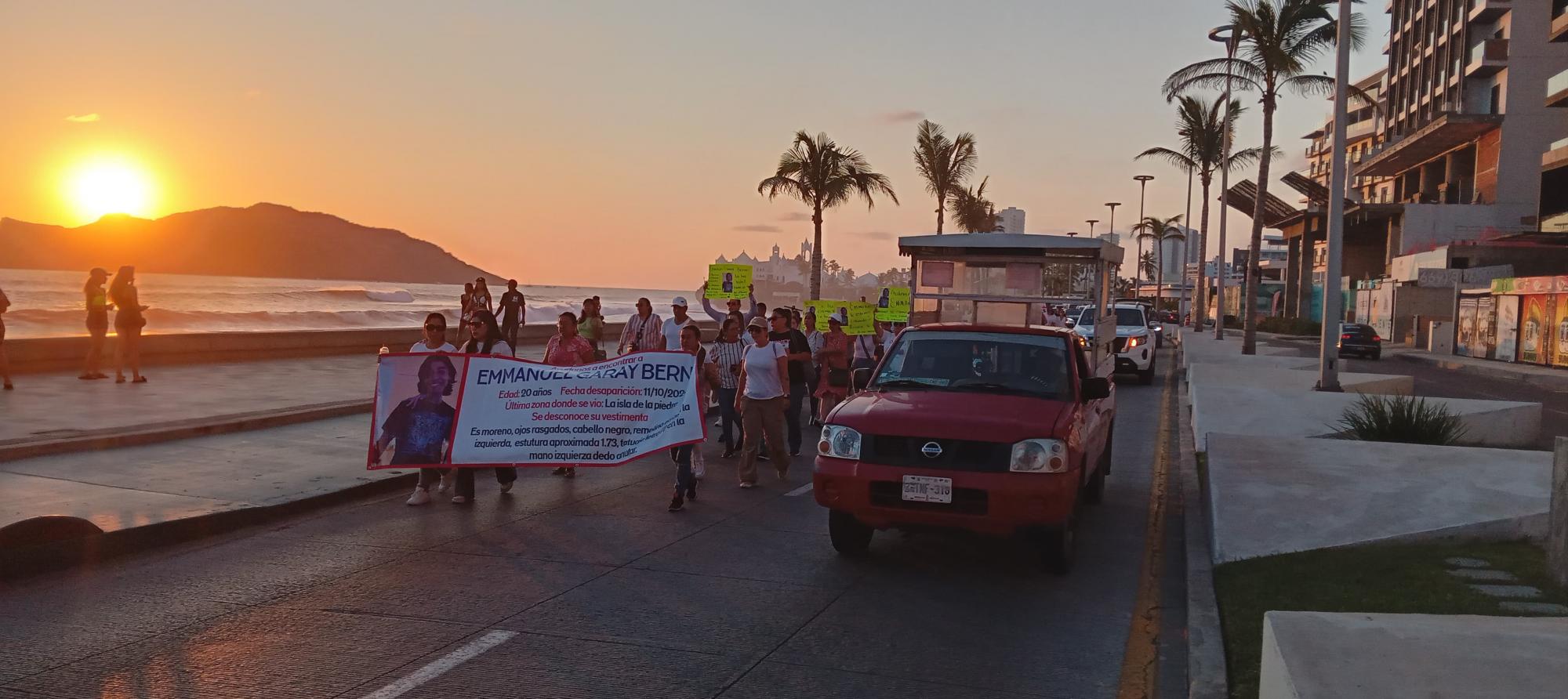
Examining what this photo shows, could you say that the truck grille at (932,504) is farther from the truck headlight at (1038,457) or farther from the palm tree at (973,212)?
the palm tree at (973,212)

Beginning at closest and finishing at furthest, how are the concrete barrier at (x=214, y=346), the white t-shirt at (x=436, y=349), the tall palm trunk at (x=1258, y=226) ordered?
1. the white t-shirt at (x=436, y=349)
2. the concrete barrier at (x=214, y=346)
3. the tall palm trunk at (x=1258, y=226)

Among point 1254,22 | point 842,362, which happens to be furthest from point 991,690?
point 1254,22

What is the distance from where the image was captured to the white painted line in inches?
200

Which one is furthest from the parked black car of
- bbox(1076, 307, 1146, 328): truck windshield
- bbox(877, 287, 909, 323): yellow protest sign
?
bbox(877, 287, 909, 323): yellow protest sign

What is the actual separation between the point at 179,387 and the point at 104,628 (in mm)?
11787

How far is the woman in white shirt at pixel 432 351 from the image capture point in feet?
33.0

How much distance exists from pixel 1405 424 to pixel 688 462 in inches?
310

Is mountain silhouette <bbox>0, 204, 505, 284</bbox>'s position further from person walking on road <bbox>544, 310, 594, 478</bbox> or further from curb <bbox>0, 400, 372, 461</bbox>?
person walking on road <bbox>544, 310, 594, 478</bbox>

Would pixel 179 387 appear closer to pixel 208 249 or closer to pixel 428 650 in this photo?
pixel 428 650

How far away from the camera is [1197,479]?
1182 centimetres

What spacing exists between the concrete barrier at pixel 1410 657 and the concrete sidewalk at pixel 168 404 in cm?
1097

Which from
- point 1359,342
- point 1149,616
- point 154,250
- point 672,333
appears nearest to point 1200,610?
point 1149,616

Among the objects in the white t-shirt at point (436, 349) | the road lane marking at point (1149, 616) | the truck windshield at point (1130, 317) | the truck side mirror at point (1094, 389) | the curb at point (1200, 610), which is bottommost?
the road lane marking at point (1149, 616)

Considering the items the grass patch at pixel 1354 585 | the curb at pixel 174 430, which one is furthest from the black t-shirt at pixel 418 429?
the grass patch at pixel 1354 585
